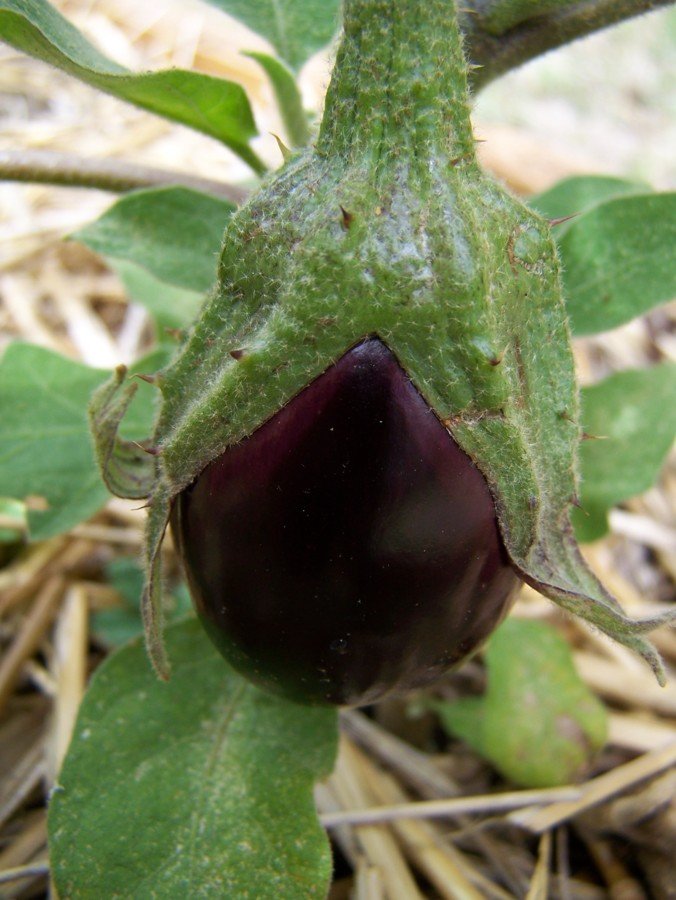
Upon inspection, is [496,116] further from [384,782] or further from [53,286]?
[384,782]

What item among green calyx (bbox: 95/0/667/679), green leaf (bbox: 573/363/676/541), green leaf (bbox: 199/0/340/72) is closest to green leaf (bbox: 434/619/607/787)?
green leaf (bbox: 573/363/676/541)

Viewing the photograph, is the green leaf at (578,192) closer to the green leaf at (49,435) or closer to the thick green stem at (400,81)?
the thick green stem at (400,81)

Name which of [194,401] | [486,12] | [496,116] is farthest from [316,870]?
[496,116]

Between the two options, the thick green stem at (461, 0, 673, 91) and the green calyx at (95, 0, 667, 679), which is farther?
the thick green stem at (461, 0, 673, 91)

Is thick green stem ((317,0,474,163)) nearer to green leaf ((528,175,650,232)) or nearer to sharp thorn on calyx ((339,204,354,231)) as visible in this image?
sharp thorn on calyx ((339,204,354,231))

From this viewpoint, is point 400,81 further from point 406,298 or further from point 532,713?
point 532,713

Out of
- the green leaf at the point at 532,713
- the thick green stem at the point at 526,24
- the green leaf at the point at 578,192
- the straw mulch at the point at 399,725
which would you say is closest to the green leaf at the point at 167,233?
the straw mulch at the point at 399,725
